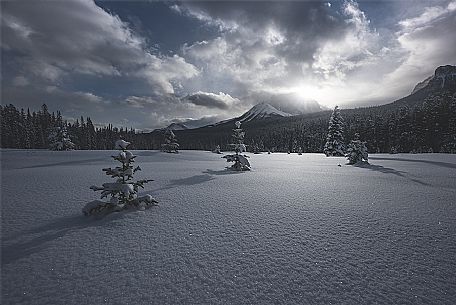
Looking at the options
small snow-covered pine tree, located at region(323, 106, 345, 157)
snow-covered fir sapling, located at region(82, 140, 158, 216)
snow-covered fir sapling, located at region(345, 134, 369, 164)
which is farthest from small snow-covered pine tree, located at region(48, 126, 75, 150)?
small snow-covered pine tree, located at region(323, 106, 345, 157)

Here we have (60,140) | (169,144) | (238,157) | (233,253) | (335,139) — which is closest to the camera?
(233,253)

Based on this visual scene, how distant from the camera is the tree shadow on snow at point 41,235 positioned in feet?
12.2

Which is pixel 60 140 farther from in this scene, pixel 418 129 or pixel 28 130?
pixel 418 129

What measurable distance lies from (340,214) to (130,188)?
558cm

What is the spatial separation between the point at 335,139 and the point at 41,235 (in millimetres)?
47337

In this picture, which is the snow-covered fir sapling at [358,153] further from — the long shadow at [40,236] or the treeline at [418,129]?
the treeline at [418,129]

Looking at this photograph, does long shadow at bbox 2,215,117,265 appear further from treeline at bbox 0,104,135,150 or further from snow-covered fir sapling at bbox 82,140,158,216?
treeline at bbox 0,104,135,150

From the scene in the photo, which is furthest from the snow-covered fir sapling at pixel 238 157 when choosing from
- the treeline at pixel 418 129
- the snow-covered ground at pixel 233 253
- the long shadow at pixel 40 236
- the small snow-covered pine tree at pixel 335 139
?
the treeline at pixel 418 129

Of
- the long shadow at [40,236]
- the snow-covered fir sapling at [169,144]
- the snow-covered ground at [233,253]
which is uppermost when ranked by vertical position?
the snow-covered fir sapling at [169,144]

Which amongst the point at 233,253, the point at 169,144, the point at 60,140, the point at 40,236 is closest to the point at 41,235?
the point at 40,236

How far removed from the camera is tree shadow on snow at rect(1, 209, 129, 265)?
146 inches

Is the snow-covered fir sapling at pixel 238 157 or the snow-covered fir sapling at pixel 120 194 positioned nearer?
the snow-covered fir sapling at pixel 120 194

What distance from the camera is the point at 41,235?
4.35 meters

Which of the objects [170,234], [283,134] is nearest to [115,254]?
[170,234]
